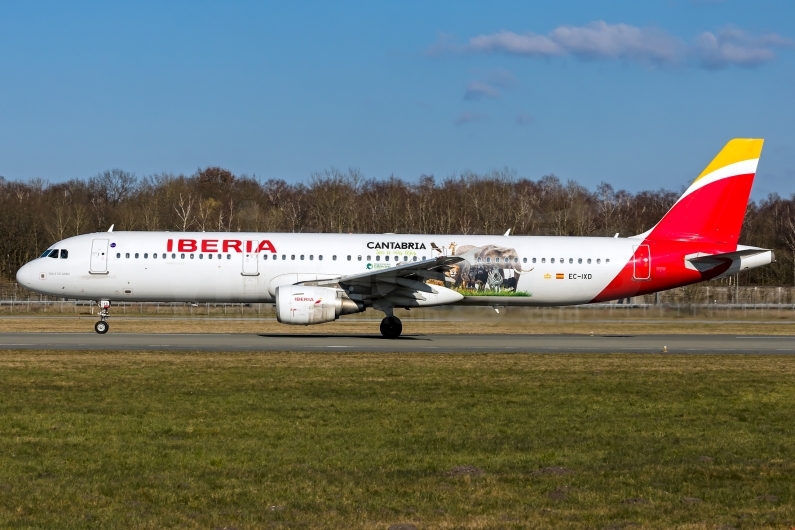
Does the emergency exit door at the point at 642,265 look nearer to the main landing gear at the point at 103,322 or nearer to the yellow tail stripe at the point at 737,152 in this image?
the yellow tail stripe at the point at 737,152

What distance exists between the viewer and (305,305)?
29.7 metres

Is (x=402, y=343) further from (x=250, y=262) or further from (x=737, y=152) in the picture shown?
(x=737, y=152)

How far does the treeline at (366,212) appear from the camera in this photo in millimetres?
78625

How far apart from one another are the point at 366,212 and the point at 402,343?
194 ft

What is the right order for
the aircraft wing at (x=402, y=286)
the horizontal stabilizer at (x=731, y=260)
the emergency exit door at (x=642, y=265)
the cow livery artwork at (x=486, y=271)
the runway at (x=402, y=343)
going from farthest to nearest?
the emergency exit door at (x=642, y=265), the horizontal stabilizer at (x=731, y=260), the cow livery artwork at (x=486, y=271), the aircraft wing at (x=402, y=286), the runway at (x=402, y=343)

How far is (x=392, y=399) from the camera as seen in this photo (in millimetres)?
15836

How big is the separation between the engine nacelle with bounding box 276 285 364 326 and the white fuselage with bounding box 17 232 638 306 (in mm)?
1969

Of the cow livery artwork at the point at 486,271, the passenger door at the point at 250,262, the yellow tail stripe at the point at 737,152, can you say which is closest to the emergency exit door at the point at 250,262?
the passenger door at the point at 250,262

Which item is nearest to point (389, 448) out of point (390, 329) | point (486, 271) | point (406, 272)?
point (406, 272)

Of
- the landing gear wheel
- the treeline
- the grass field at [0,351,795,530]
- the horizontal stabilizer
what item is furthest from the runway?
the treeline

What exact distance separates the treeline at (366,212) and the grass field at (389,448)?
188 feet

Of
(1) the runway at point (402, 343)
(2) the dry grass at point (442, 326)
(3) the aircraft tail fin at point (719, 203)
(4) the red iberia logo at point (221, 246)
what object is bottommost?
(1) the runway at point (402, 343)

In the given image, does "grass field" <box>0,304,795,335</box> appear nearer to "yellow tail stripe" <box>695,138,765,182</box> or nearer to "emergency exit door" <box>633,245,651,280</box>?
"emergency exit door" <box>633,245,651,280</box>

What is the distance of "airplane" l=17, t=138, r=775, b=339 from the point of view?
3197 cm
